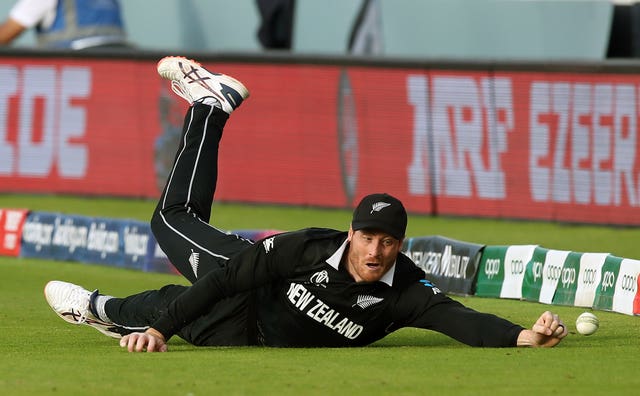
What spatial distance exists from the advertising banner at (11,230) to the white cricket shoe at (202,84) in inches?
Result: 180

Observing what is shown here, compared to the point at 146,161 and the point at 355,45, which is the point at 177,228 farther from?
the point at 355,45

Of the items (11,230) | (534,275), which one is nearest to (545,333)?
(534,275)

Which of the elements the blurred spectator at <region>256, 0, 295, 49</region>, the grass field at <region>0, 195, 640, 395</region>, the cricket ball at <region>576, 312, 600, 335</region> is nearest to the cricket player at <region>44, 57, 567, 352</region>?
the grass field at <region>0, 195, 640, 395</region>

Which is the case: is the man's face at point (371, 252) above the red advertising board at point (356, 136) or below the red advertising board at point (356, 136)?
above

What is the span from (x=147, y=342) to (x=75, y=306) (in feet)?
3.60

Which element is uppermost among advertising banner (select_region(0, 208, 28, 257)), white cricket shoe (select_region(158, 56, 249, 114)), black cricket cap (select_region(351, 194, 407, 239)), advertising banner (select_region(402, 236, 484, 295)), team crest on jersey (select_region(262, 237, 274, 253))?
white cricket shoe (select_region(158, 56, 249, 114))

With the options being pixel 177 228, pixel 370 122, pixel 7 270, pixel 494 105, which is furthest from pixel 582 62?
pixel 177 228

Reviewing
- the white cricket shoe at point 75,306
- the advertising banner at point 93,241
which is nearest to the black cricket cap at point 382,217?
the white cricket shoe at point 75,306

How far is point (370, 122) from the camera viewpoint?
17938mm

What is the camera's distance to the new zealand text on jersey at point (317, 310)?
8.74 metres

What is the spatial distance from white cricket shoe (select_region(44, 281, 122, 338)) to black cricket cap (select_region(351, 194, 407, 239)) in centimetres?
201

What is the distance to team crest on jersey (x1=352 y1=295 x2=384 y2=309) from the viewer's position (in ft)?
28.5

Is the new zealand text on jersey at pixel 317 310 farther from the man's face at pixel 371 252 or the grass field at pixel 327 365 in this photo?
the man's face at pixel 371 252

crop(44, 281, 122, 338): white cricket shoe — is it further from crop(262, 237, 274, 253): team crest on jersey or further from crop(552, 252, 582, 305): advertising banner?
crop(552, 252, 582, 305): advertising banner
